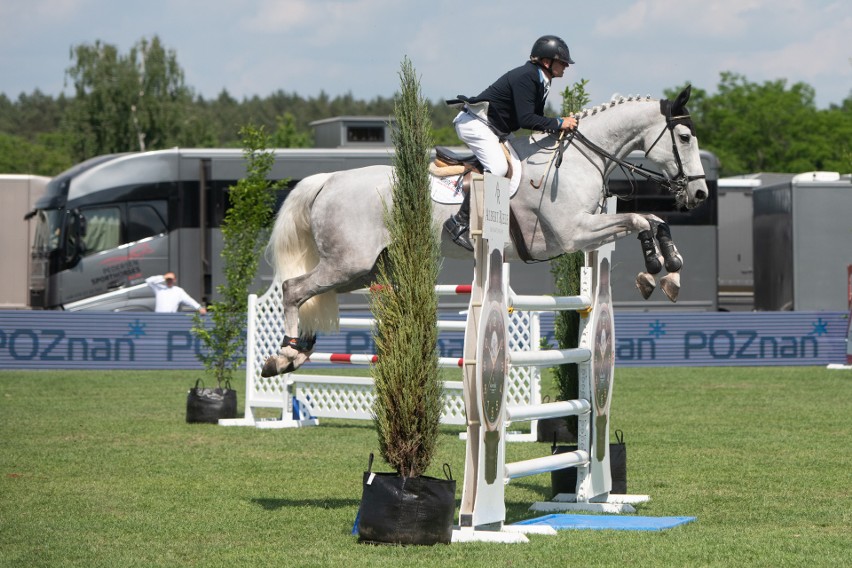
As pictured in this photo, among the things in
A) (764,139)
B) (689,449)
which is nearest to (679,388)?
(689,449)

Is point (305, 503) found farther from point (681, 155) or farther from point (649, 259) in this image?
point (681, 155)

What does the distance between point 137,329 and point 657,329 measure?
8237 mm

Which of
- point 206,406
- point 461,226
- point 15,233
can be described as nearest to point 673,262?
point 461,226

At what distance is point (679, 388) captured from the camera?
15.5 meters

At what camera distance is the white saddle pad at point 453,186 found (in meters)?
7.14

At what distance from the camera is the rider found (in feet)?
23.0

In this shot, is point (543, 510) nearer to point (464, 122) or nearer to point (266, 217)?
point (464, 122)

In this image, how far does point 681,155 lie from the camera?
737 cm

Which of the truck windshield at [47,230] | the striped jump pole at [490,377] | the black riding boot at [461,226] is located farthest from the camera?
the truck windshield at [47,230]

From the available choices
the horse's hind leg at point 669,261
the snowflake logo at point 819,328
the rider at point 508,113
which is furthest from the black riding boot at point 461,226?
the snowflake logo at point 819,328

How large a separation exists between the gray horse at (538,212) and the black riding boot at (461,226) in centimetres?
6

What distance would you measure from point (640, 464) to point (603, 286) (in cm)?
197

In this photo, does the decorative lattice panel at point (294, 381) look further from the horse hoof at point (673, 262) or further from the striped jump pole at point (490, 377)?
the striped jump pole at point (490, 377)

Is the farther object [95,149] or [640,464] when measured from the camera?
[95,149]
